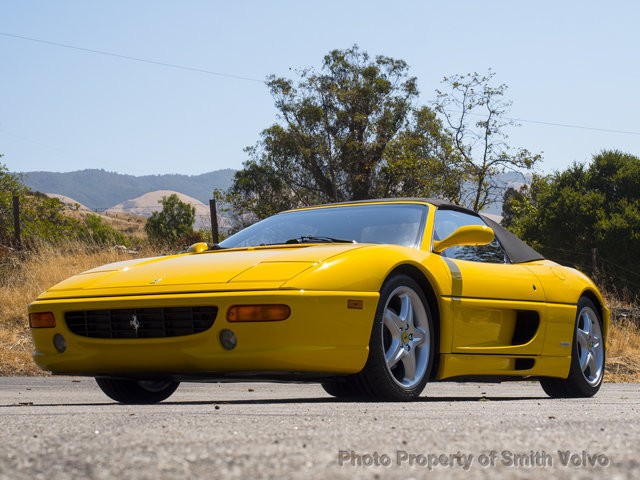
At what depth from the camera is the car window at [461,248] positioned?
Answer: 20.4ft

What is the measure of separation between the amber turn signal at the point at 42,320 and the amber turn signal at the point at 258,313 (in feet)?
4.28

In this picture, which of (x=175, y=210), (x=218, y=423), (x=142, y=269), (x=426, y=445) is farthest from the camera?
(x=175, y=210)

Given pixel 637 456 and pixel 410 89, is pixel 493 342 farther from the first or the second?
pixel 410 89

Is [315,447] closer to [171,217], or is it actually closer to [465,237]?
[465,237]

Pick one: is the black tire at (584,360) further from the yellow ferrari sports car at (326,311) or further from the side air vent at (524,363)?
the side air vent at (524,363)

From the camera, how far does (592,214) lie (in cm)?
3381

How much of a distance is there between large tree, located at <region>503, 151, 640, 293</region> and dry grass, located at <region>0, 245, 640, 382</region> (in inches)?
633

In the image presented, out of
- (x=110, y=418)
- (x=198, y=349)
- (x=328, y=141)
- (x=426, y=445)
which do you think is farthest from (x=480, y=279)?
(x=328, y=141)

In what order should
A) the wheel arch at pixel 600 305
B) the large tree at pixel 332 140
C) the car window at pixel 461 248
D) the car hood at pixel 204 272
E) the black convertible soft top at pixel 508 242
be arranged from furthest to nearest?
the large tree at pixel 332 140
the wheel arch at pixel 600 305
the black convertible soft top at pixel 508 242
the car window at pixel 461 248
the car hood at pixel 204 272

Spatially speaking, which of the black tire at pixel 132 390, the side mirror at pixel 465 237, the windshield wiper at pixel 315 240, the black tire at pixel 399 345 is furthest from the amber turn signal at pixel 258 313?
the black tire at pixel 132 390

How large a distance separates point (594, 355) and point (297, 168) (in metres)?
49.6

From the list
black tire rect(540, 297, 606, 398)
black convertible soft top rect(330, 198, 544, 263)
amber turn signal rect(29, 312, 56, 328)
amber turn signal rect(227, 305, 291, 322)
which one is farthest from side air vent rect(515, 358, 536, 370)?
amber turn signal rect(29, 312, 56, 328)

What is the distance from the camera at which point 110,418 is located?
3643mm

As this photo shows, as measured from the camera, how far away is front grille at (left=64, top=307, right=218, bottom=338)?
5012 millimetres
